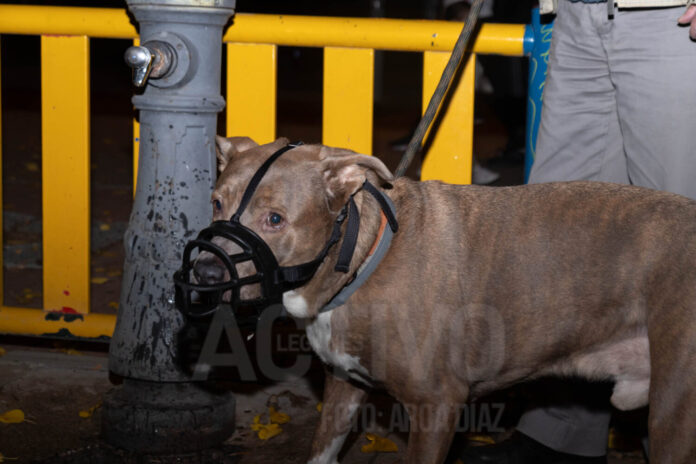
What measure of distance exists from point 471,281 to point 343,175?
1.93 ft

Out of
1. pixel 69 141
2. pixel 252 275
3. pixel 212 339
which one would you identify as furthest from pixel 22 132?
pixel 252 275

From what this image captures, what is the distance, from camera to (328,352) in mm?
3330

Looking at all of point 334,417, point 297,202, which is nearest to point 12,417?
point 334,417

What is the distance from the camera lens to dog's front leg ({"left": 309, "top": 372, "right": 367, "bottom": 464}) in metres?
3.65

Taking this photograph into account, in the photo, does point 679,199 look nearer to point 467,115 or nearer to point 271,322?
point 467,115

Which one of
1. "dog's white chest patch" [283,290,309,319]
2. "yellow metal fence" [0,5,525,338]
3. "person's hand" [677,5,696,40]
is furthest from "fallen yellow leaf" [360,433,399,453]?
"person's hand" [677,5,696,40]

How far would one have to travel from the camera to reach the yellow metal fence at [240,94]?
14.0 ft

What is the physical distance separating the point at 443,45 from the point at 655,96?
1.16 metres

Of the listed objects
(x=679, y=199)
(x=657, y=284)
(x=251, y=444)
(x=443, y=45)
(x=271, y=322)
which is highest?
(x=443, y=45)

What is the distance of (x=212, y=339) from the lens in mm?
4023

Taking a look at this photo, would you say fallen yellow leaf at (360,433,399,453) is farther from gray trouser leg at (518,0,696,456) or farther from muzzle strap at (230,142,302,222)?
muzzle strap at (230,142,302,222)

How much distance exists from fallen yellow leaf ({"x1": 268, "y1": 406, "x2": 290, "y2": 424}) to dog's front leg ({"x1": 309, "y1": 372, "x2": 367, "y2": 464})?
1.98 feet

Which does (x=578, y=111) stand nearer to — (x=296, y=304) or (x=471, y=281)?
(x=471, y=281)

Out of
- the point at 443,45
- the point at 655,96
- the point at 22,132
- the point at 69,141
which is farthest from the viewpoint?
the point at 22,132
